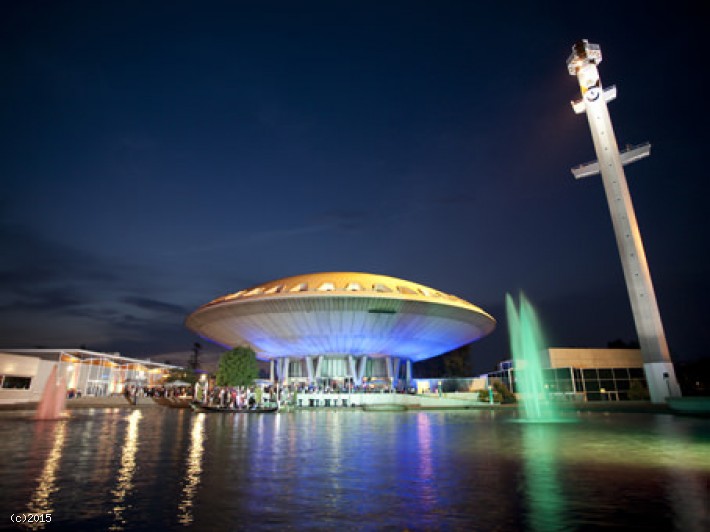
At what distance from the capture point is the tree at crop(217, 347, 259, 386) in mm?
34500

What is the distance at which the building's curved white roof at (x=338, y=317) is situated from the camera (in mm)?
38125

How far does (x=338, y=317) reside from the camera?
→ 39406mm

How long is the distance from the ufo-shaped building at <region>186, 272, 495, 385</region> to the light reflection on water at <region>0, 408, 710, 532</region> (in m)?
28.9

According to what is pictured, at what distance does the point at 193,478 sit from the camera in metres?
5.57

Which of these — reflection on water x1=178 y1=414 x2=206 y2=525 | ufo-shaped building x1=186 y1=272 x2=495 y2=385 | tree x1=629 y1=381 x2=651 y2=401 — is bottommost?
reflection on water x1=178 y1=414 x2=206 y2=525

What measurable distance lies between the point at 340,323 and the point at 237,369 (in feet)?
33.8

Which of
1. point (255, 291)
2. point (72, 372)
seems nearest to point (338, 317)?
point (255, 291)

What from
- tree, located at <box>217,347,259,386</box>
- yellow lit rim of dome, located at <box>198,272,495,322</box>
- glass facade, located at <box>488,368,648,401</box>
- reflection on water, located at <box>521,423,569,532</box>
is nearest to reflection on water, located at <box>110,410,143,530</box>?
reflection on water, located at <box>521,423,569,532</box>

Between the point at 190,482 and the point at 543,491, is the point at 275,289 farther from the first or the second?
the point at 543,491

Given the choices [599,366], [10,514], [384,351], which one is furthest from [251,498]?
[599,366]

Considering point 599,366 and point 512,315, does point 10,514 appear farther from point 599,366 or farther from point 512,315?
point 599,366

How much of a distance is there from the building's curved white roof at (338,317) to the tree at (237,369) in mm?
5157

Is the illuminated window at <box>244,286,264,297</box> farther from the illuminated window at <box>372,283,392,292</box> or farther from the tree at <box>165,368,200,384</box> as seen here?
the tree at <box>165,368,200,384</box>

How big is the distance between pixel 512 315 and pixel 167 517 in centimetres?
2555
